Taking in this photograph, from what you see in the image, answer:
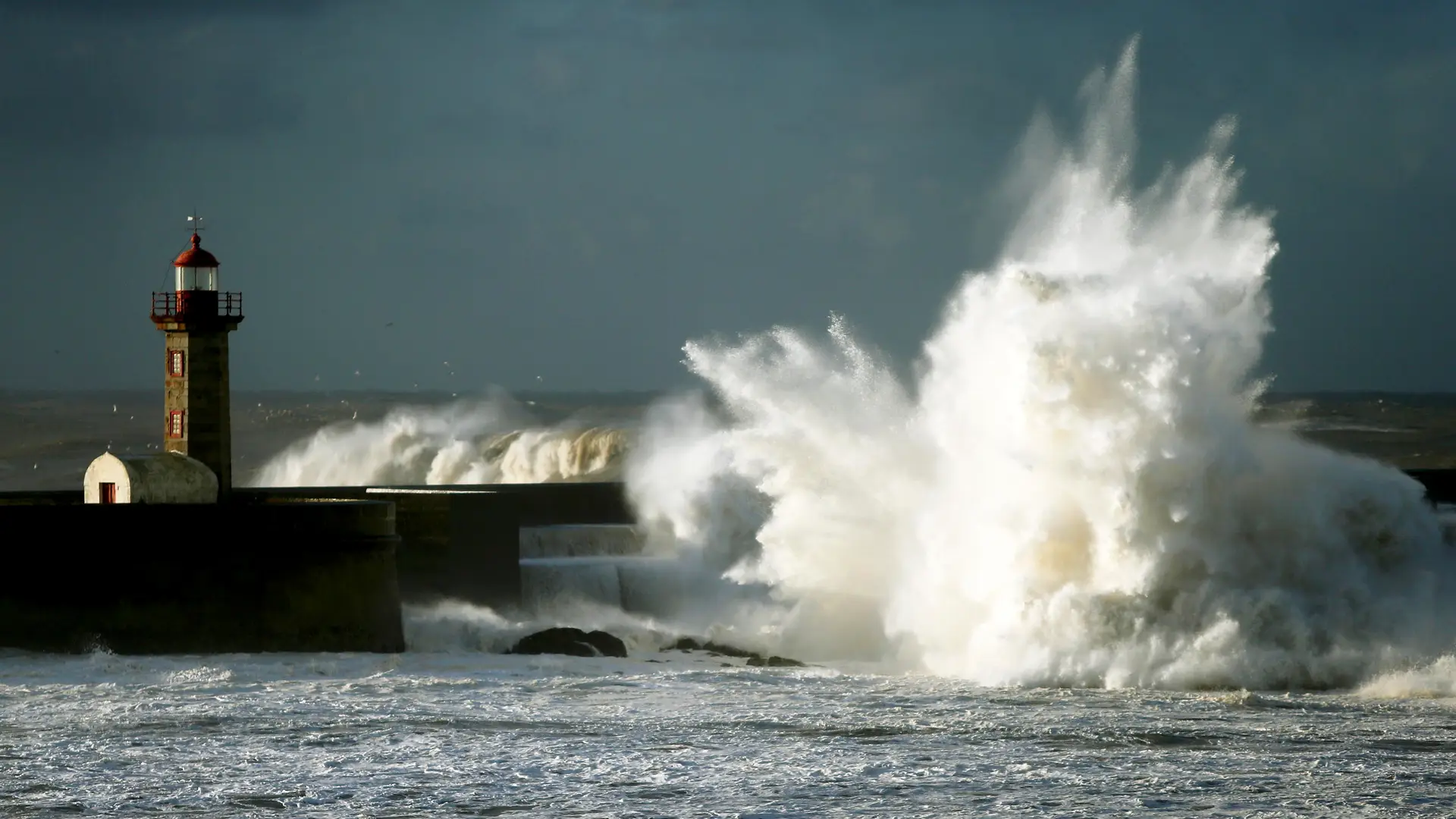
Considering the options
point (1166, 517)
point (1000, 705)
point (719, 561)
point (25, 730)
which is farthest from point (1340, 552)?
point (25, 730)

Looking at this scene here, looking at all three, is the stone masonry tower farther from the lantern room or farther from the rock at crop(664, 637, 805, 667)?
the rock at crop(664, 637, 805, 667)

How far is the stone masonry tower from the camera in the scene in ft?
63.1

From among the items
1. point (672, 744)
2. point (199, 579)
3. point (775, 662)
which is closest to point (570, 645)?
point (775, 662)

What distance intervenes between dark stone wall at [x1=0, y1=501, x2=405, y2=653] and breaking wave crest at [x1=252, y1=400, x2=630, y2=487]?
40.3 feet

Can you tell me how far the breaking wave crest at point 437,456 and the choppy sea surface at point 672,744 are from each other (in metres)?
13.8

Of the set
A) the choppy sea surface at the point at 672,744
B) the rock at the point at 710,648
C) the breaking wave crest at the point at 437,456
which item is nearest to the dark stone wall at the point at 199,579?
the choppy sea surface at the point at 672,744

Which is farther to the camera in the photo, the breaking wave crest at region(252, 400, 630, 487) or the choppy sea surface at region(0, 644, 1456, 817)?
the breaking wave crest at region(252, 400, 630, 487)

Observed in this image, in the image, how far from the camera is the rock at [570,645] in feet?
60.9

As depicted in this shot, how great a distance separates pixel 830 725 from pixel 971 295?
610 centimetres

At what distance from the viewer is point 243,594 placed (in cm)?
1761

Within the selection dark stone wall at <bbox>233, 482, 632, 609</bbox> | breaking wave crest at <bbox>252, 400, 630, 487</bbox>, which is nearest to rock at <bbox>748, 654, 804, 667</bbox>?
dark stone wall at <bbox>233, 482, 632, 609</bbox>

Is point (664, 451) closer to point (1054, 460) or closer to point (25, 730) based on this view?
point (1054, 460)

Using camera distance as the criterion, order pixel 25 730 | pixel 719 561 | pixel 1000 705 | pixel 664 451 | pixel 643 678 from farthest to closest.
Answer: pixel 664 451 < pixel 719 561 < pixel 643 678 < pixel 1000 705 < pixel 25 730

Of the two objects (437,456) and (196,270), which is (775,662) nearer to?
(196,270)
